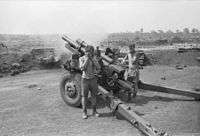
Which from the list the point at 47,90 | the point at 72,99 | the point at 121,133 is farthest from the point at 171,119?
the point at 47,90

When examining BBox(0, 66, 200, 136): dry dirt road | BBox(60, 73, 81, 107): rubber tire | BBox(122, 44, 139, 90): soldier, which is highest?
BBox(122, 44, 139, 90): soldier

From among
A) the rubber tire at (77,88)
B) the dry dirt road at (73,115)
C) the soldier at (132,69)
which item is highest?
the soldier at (132,69)

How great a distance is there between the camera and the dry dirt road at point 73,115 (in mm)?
6715

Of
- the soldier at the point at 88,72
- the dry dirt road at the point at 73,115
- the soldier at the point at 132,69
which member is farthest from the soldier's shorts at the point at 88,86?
the soldier at the point at 132,69

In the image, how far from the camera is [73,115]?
796 centimetres

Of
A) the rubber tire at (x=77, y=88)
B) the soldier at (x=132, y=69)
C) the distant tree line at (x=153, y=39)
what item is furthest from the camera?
the distant tree line at (x=153, y=39)

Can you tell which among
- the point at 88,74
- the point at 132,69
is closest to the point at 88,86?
the point at 88,74

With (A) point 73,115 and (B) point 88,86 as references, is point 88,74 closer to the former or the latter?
(B) point 88,86

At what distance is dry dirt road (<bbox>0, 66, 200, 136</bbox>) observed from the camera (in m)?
6.71

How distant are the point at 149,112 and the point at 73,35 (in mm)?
10191

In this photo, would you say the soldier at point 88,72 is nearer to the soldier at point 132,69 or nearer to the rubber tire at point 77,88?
the rubber tire at point 77,88

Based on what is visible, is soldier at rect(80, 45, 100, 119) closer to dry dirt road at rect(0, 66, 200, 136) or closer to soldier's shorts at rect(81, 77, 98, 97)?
soldier's shorts at rect(81, 77, 98, 97)

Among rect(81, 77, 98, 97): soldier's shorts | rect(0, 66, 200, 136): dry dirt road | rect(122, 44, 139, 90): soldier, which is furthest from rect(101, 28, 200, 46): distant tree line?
rect(81, 77, 98, 97): soldier's shorts

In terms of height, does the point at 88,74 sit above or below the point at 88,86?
above
